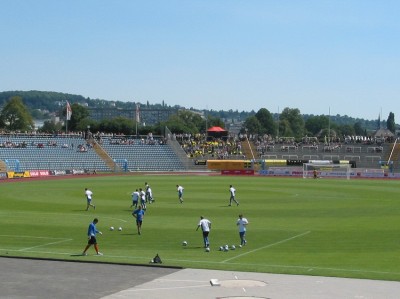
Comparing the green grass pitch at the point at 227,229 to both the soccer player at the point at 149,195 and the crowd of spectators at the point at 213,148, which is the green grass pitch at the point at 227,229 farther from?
the crowd of spectators at the point at 213,148

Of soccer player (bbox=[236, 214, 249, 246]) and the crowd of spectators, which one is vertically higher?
the crowd of spectators

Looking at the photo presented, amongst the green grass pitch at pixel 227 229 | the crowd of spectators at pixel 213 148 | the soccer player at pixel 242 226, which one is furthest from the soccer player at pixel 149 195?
the crowd of spectators at pixel 213 148

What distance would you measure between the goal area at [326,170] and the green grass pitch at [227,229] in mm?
28962

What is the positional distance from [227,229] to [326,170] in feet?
217

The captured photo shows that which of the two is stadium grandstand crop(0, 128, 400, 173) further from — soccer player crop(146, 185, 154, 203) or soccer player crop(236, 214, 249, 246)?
soccer player crop(236, 214, 249, 246)

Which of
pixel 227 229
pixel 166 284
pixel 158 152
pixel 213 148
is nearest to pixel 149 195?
pixel 227 229

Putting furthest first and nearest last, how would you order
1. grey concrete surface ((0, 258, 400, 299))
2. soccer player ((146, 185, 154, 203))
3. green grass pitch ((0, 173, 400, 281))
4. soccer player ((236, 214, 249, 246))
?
1. soccer player ((146, 185, 154, 203))
2. soccer player ((236, 214, 249, 246))
3. green grass pitch ((0, 173, 400, 281))
4. grey concrete surface ((0, 258, 400, 299))

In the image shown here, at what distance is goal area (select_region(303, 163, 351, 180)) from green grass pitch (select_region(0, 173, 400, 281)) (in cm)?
2896

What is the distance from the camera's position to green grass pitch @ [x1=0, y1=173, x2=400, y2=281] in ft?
96.7

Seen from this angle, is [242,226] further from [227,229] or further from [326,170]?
[326,170]

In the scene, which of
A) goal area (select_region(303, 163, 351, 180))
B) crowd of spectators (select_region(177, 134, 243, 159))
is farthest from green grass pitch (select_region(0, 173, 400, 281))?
crowd of spectators (select_region(177, 134, 243, 159))

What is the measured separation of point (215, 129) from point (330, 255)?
437 ft

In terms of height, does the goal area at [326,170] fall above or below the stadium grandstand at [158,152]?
below

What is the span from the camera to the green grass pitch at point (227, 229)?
29484 millimetres
